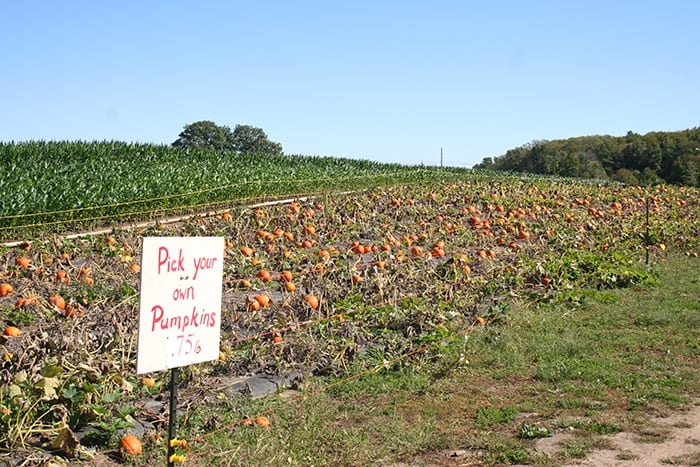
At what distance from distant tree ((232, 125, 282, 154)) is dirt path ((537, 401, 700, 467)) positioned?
251 ft

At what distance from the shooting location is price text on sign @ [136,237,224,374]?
147 inches

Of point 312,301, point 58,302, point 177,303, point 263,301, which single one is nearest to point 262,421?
point 177,303

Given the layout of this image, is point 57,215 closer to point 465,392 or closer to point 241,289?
point 241,289

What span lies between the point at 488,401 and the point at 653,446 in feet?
4.11

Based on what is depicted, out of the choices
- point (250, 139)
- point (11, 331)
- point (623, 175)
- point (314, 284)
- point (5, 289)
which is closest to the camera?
point (11, 331)

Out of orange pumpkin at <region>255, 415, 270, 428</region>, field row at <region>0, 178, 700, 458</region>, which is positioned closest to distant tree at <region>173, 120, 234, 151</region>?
field row at <region>0, 178, 700, 458</region>

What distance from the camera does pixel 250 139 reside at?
3250 inches

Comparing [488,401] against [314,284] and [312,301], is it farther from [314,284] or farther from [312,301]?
[314,284]

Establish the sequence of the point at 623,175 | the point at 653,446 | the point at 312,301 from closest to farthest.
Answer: the point at 653,446 < the point at 312,301 < the point at 623,175

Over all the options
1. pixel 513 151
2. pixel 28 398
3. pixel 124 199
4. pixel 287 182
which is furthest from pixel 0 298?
pixel 513 151

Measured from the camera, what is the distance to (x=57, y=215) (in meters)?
13.7

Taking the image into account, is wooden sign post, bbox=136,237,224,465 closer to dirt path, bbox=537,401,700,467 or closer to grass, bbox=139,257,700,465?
grass, bbox=139,257,700,465

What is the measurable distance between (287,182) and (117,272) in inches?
408

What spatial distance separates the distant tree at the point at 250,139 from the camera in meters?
81.3
